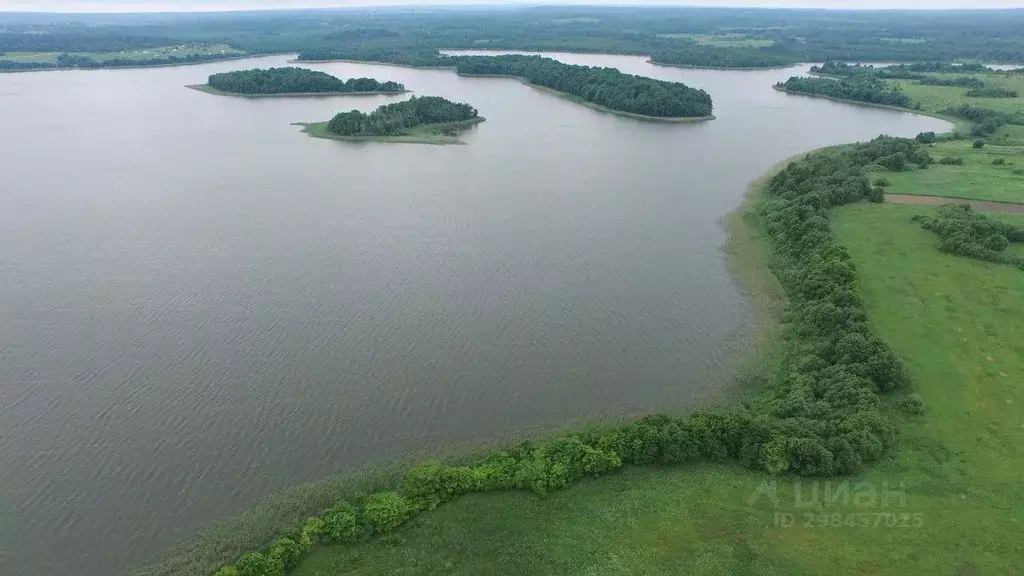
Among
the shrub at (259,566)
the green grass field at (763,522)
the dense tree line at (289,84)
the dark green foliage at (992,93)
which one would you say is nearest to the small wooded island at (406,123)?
the dense tree line at (289,84)

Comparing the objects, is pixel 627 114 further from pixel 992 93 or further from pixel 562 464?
pixel 562 464

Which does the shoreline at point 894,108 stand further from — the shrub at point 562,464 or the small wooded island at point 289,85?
the shrub at point 562,464

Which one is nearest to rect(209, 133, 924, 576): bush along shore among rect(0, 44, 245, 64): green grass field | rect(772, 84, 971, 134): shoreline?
rect(772, 84, 971, 134): shoreline

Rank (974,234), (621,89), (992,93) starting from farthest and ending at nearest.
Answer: (992,93)
(621,89)
(974,234)

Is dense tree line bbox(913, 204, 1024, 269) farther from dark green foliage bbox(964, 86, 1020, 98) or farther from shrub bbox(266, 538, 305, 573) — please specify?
dark green foliage bbox(964, 86, 1020, 98)

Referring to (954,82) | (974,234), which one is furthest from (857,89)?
(974,234)

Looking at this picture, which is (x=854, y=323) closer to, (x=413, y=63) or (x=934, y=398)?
(x=934, y=398)

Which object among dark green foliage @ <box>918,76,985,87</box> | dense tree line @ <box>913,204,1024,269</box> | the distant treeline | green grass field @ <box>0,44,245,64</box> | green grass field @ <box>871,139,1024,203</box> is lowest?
dense tree line @ <box>913,204,1024,269</box>
